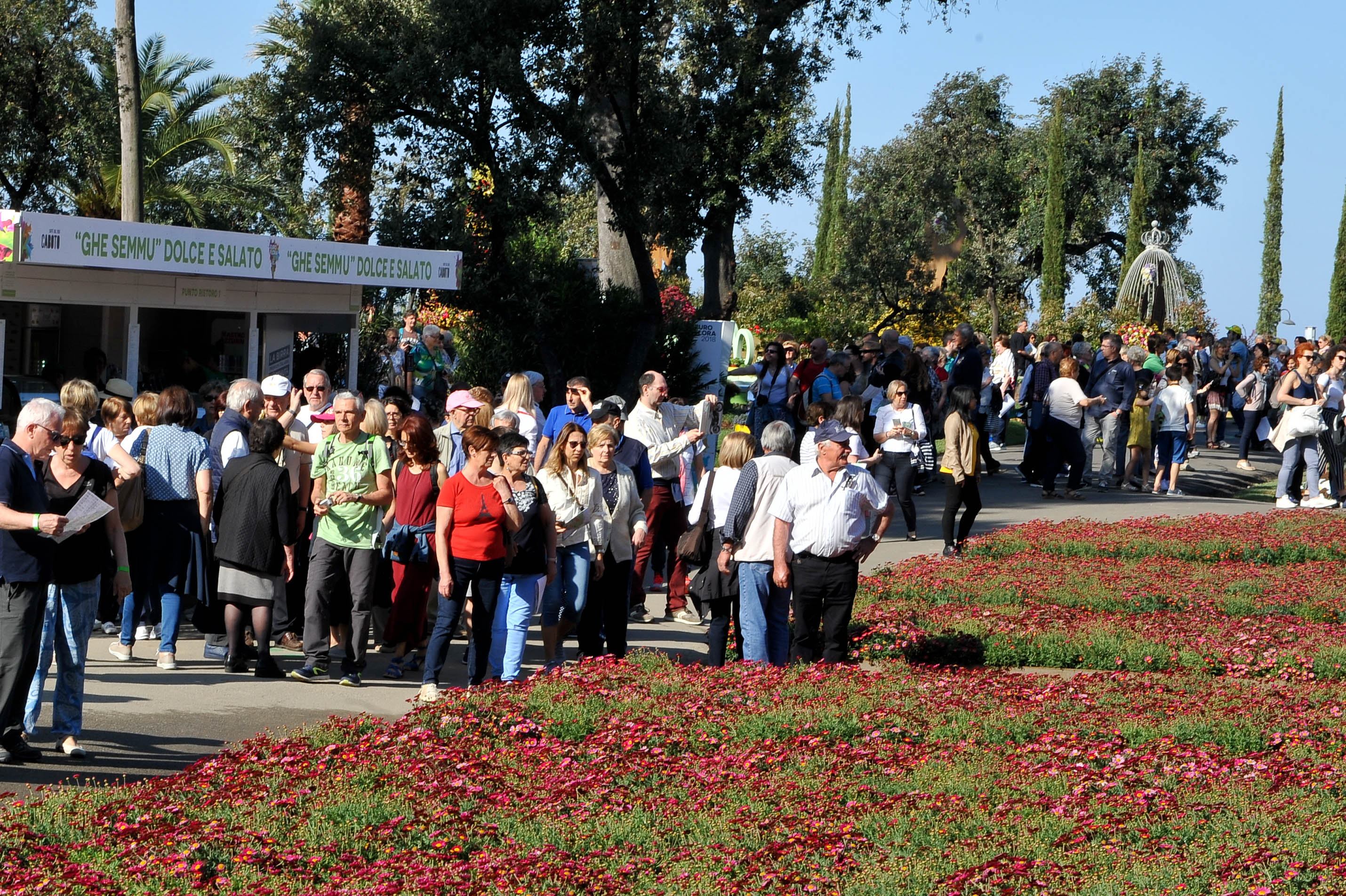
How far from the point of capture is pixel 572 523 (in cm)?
970

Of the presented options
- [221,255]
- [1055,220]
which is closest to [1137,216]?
[1055,220]

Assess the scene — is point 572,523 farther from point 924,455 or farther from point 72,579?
point 924,455

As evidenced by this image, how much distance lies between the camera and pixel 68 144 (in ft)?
87.8

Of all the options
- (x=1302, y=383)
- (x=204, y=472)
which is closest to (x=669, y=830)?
(x=204, y=472)

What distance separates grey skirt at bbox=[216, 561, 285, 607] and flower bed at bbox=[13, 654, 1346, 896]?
1.67m

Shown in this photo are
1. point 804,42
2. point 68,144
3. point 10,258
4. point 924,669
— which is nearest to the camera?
point 924,669

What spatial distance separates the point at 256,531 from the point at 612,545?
7.25 feet

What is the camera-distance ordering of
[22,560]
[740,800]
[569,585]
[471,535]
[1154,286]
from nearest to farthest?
[740,800], [22,560], [471,535], [569,585], [1154,286]

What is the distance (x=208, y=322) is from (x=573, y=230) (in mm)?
30804

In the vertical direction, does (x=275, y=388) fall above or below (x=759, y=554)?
above

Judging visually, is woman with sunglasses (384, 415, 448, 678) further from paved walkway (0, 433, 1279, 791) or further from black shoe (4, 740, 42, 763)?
black shoe (4, 740, 42, 763)

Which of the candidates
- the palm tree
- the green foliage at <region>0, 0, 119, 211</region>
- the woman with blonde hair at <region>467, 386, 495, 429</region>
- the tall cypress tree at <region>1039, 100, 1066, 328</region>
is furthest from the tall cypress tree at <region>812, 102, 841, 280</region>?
the woman with blonde hair at <region>467, 386, 495, 429</region>

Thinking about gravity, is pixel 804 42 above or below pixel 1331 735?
above

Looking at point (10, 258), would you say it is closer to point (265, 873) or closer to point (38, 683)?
point (38, 683)
